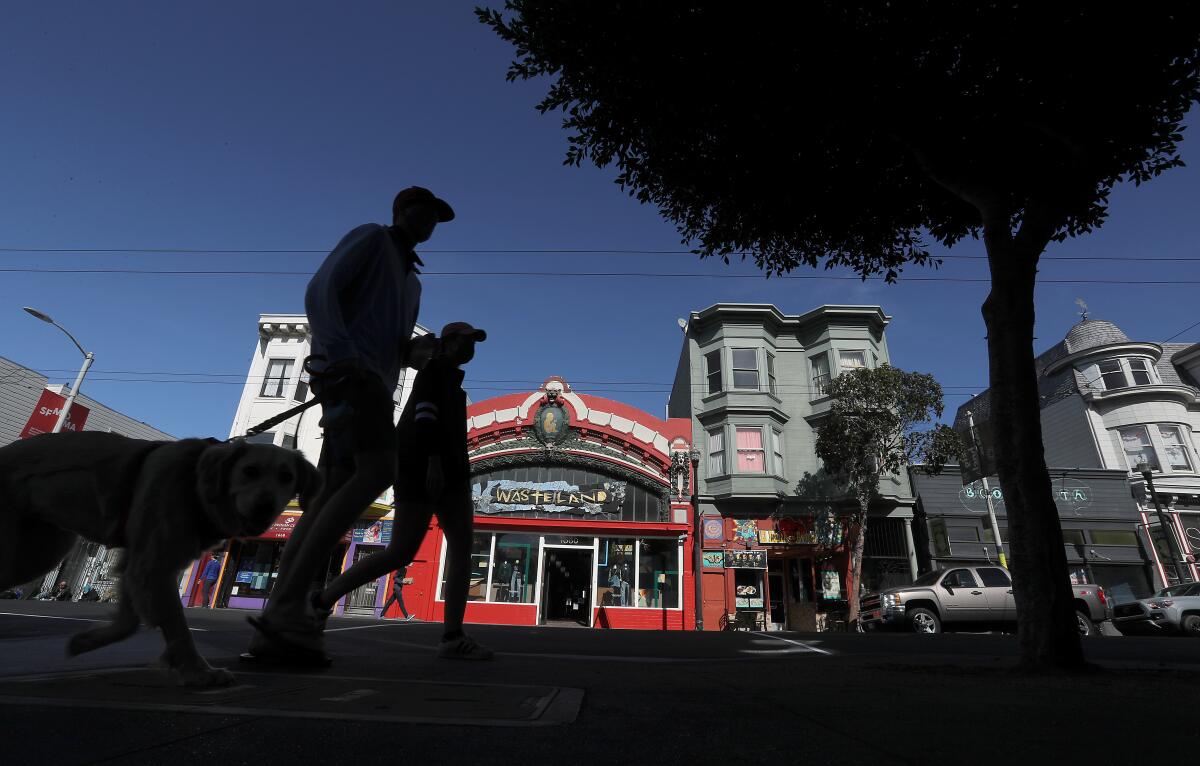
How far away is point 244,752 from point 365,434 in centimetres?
181

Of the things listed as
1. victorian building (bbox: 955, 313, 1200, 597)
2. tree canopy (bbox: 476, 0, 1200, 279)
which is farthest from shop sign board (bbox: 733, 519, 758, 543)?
tree canopy (bbox: 476, 0, 1200, 279)

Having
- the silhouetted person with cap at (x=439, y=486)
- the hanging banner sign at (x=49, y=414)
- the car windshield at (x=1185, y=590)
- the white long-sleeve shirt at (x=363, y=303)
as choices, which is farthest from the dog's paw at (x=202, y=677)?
the hanging banner sign at (x=49, y=414)

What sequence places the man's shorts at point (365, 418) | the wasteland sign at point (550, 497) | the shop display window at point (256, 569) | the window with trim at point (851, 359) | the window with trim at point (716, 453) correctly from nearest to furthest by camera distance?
the man's shorts at point (365, 418) → the shop display window at point (256, 569) → the wasteland sign at point (550, 497) → the window with trim at point (716, 453) → the window with trim at point (851, 359)

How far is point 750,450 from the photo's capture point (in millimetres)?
21875

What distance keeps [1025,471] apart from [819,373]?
2145cm

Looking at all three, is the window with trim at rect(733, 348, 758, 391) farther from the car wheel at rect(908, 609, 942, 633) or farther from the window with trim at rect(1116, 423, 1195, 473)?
the window with trim at rect(1116, 423, 1195, 473)

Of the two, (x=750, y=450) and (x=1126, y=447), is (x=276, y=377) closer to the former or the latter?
(x=750, y=450)

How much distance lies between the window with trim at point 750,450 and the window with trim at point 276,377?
19.5 metres

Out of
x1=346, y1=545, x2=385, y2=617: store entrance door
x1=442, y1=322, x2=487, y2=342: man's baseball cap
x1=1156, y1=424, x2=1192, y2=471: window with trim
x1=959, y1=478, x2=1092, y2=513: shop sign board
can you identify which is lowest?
x1=346, y1=545, x2=385, y2=617: store entrance door

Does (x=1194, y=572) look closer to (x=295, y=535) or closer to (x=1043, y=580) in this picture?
(x=1043, y=580)

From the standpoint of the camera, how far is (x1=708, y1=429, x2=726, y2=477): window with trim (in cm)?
2192

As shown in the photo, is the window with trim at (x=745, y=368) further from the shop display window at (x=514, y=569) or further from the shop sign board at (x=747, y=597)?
the shop display window at (x=514, y=569)

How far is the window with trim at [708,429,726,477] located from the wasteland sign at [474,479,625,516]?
3.64m

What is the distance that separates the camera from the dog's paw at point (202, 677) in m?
1.44
